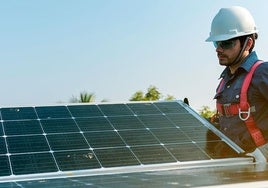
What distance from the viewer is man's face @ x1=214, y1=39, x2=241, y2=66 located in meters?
4.98

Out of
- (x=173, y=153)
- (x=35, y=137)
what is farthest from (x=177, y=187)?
(x=35, y=137)

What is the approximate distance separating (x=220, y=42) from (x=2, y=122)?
220cm

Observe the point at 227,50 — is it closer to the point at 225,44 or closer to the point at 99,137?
the point at 225,44

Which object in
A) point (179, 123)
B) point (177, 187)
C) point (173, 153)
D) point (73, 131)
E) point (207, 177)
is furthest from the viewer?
point (179, 123)

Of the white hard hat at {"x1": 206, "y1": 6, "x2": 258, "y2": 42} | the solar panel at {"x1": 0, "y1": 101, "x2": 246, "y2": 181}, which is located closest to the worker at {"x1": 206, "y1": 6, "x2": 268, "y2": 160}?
the white hard hat at {"x1": 206, "y1": 6, "x2": 258, "y2": 42}

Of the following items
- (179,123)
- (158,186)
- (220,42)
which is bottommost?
(179,123)

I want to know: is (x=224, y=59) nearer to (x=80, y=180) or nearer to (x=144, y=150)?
(x=144, y=150)

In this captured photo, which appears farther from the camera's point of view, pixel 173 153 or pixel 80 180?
pixel 173 153

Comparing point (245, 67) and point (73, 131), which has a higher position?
point (245, 67)

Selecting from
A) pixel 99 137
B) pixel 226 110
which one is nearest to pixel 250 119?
pixel 226 110

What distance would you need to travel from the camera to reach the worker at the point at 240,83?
4695 millimetres

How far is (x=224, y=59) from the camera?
4965mm

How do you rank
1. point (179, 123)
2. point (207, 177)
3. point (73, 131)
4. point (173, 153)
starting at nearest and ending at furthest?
1. point (207, 177)
2. point (173, 153)
3. point (73, 131)
4. point (179, 123)

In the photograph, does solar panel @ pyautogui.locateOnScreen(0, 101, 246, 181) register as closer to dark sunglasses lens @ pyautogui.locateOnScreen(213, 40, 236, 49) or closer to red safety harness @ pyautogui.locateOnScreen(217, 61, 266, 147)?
red safety harness @ pyautogui.locateOnScreen(217, 61, 266, 147)
